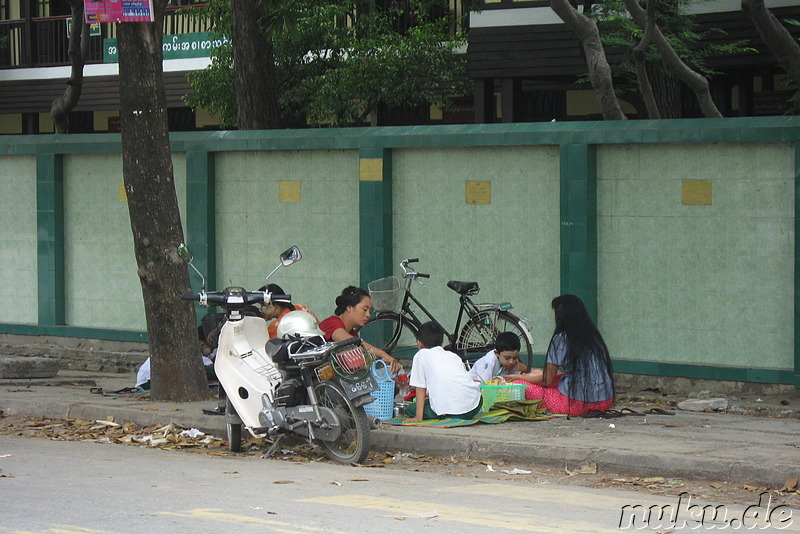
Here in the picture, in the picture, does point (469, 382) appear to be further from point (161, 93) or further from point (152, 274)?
point (161, 93)

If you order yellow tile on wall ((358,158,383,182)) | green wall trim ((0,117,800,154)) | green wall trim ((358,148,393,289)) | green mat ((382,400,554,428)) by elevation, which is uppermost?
green wall trim ((0,117,800,154))

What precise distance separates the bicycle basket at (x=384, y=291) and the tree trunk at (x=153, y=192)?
76.8 inches

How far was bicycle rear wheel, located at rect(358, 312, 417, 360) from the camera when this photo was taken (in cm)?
1324

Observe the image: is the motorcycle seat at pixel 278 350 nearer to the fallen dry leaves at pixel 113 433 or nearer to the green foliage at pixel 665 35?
the fallen dry leaves at pixel 113 433

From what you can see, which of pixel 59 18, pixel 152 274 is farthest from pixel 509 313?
pixel 59 18

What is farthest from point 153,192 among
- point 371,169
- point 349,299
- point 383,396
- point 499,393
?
point 499,393

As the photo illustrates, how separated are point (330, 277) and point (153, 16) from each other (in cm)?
366

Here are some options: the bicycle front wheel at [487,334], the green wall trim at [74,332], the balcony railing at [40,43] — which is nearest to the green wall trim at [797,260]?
the bicycle front wheel at [487,334]

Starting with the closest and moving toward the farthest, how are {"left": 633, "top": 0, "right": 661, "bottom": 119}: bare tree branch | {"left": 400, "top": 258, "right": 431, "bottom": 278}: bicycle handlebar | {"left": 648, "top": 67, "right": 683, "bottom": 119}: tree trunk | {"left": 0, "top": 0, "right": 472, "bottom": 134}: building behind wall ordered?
{"left": 400, "top": 258, "right": 431, "bottom": 278}: bicycle handlebar → {"left": 633, "top": 0, "right": 661, "bottom": 119}: bare tree branch → {"left": 648, "top": 67, "right": 683, "bottom": 119}: tree trunk → {"left": 0, "top": 0, "right": 472, "bottom": 134}: building behind wall

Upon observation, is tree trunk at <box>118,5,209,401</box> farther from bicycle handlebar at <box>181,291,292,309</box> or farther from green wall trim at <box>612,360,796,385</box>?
green wall trim at <box>612,360,796,385</box>

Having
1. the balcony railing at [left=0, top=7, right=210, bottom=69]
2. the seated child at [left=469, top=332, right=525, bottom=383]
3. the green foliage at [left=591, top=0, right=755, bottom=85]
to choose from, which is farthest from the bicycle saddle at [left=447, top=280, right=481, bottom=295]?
the balcony railing at [left=0, top=7, right=210, bottom=69]

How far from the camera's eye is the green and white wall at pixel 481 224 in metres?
11.6

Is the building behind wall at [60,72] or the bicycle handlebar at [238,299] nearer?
the bicycle handlebar at [238,299]

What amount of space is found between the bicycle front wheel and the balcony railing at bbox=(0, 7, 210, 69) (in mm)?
16269
